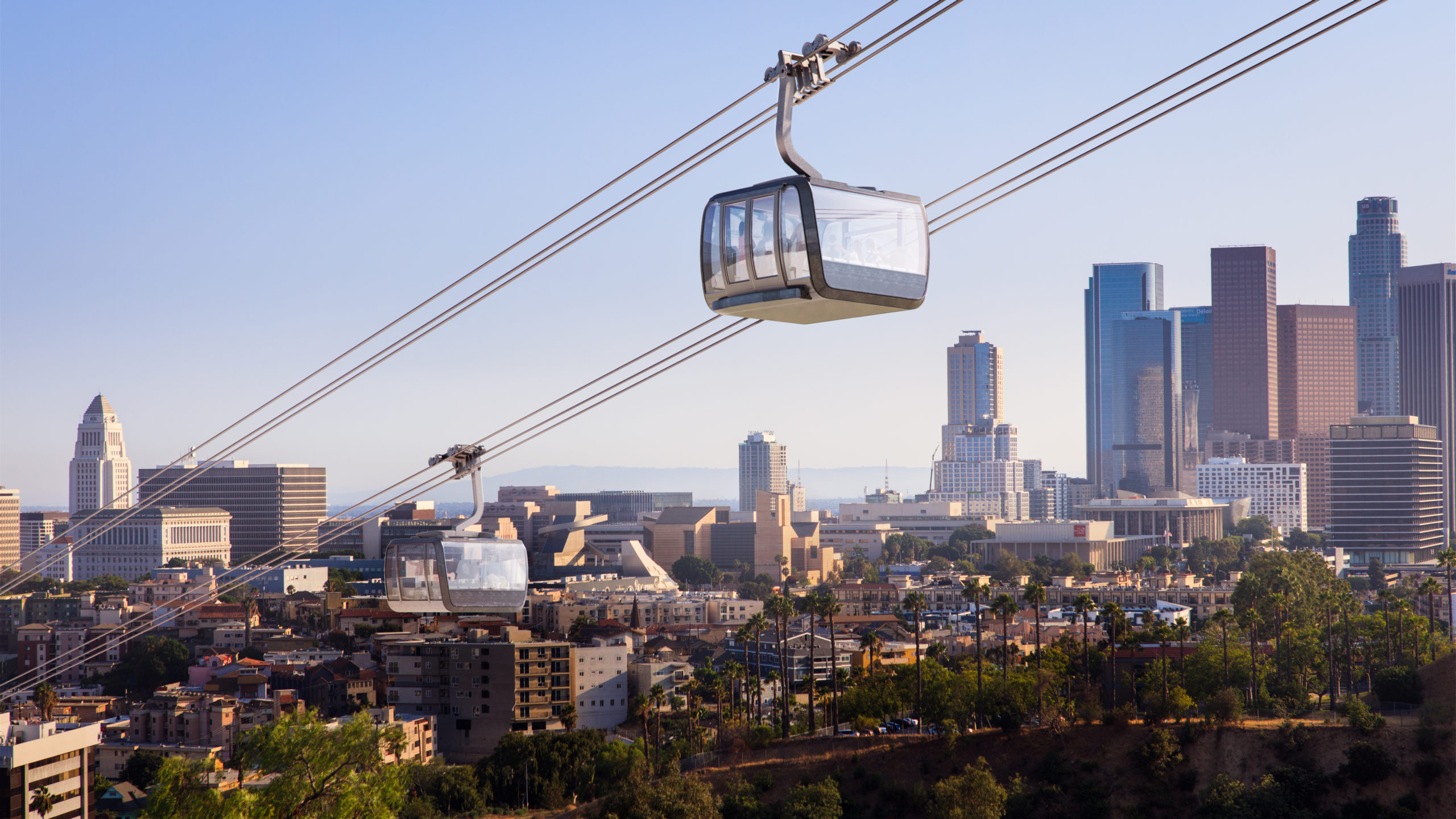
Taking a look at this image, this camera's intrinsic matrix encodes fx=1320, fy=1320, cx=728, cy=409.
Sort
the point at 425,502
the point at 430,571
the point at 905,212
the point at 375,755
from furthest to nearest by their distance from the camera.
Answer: the point at 425,502
the point at 375,755
the point at 430,571
the point at 905,212

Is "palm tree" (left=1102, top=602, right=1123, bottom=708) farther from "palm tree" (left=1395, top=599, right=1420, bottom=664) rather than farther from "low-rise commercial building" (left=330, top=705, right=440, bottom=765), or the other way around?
"low-rise commercial building" (left=330, top=705, right=440, bottom=765)

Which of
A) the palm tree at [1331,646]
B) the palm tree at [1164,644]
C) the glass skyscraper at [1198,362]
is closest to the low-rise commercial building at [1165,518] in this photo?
the glass skyscraper at [1198,362]

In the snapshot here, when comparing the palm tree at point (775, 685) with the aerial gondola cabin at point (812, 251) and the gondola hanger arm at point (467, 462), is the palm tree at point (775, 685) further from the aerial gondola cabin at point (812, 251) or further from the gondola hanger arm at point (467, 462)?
the aerial gondola cabin at point (812, 251)

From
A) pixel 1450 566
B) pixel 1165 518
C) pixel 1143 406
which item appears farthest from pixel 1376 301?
pixel 1450 566

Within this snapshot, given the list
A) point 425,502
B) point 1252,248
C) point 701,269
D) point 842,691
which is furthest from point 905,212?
point 1252,248

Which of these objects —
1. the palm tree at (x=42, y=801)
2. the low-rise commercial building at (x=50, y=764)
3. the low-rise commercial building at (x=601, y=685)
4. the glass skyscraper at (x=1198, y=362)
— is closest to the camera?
the low-rise commercial building at (x=50, y=764)

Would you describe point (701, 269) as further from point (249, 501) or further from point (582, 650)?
point (249, 501)
